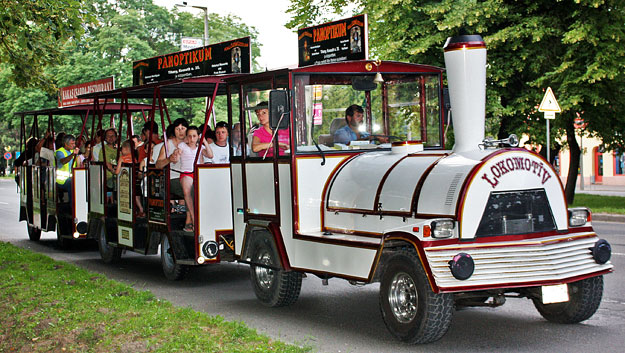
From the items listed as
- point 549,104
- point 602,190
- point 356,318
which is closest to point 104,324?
point 356,318

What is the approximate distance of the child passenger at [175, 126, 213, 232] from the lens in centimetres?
1064

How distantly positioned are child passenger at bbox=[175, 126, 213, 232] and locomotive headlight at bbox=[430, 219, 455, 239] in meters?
4.26

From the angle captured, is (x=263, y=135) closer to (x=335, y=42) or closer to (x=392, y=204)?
(x=392, y=204)

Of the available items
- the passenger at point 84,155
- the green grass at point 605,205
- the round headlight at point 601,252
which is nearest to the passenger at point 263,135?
the round headlight at point 601,252

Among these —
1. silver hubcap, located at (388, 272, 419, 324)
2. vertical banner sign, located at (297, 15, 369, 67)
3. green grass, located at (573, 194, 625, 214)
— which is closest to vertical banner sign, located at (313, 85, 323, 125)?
silver hubcap, located at (388, 272, 419, 324)

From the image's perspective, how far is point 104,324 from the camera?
25.0 ft

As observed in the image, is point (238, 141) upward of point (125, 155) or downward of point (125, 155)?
upward

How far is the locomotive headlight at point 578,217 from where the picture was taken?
295 inches

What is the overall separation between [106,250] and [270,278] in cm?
488

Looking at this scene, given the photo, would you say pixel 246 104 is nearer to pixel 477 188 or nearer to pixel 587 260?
pixel 477 188

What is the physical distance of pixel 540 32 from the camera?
68.9 ft

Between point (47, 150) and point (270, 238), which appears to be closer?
point (270, 238)

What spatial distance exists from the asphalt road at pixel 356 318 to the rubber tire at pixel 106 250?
67 centimetres

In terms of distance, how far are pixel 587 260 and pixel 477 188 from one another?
121 centimetres
